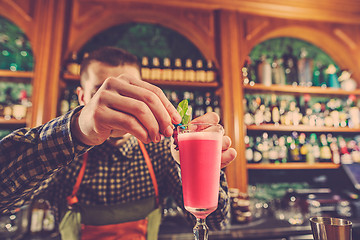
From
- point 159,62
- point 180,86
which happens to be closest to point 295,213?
point 180,86

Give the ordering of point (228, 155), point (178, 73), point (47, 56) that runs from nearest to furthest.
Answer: point (228, 155)
point (47, 56)
point (178, 73)

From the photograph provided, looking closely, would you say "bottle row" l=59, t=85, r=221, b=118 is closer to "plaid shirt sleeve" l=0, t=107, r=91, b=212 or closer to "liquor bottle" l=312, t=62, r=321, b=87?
"liquor bottle" l=312, t=62, r=321, b=87

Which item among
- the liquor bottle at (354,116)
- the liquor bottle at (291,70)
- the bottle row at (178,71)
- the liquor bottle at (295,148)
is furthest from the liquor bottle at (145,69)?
the liquor bottle at (354,116)

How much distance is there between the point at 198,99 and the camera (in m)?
2.76

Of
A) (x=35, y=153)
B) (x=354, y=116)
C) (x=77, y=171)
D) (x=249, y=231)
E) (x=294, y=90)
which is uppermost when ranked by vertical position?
(x=294, y=90)

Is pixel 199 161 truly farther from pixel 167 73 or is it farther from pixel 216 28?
pixel 216 28

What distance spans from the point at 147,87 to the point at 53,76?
204 cm

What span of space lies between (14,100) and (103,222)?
203 cm

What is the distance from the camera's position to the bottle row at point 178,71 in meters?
2.53

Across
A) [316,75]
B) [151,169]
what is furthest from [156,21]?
[316,75]

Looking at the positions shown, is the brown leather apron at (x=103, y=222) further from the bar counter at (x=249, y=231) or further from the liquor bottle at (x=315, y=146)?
the liquor bottle at (x=315, y=146)

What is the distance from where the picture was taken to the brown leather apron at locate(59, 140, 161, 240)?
3.55 ft

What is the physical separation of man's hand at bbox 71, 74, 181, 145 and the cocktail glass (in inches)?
4.1

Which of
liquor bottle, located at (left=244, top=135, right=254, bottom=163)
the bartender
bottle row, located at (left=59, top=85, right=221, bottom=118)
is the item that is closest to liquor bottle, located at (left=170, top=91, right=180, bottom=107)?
bottle row, located at (left=59, top=85, right=221, bottom=118)
